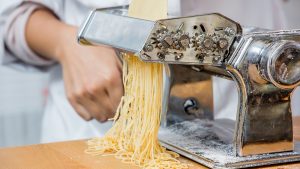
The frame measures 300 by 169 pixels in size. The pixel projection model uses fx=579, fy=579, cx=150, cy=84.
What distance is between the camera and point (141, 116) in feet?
3.34

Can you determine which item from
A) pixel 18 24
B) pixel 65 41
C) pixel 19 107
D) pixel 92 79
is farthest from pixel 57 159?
pixel 19 107

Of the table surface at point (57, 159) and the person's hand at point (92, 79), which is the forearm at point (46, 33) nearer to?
the person's hand at point (92, 79)

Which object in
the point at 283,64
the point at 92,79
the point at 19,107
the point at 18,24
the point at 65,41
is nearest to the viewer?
the point at 283,64

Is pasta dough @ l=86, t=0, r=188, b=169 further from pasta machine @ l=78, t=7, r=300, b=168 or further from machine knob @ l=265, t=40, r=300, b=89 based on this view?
machine knob @ l=265, t=40, r=300, b=89

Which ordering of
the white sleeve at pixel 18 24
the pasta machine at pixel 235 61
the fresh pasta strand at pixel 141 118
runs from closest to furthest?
the pasta machine at pixel 235 61, the fresh pasta strand at pixel 141 118, the white sleeve at pixel 18 24

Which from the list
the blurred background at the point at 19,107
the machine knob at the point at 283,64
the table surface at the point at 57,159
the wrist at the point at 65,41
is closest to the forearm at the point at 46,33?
the wrist at the point at 65,41

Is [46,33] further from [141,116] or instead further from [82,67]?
[141,116]

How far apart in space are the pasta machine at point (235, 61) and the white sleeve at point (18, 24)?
19.8 inches

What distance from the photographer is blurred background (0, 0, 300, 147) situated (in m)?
2.53

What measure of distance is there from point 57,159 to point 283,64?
410 millimetres

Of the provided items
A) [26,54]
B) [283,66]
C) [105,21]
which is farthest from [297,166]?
[26,54]

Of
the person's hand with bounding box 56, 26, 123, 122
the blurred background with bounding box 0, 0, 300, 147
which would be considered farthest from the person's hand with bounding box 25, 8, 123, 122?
the blurred background with bounding box 0, 0, 300, 147

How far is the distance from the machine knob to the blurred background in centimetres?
170

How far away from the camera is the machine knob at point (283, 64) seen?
0.88m
